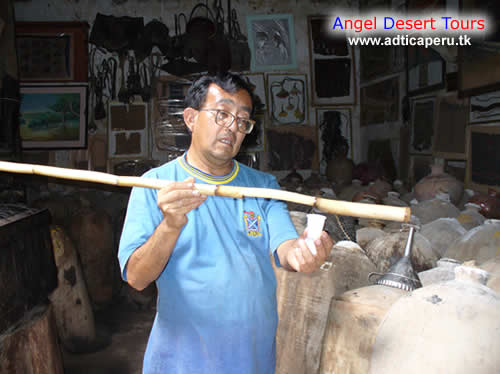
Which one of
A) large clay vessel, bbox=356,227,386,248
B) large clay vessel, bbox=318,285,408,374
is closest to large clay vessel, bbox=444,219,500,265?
large clay vessel, bbox=356,227,386,248

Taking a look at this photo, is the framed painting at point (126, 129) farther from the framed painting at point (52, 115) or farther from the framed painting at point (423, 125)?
the framed painting at point (423, 125)

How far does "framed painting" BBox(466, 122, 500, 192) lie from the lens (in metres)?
3.77

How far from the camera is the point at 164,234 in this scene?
4.12 ft

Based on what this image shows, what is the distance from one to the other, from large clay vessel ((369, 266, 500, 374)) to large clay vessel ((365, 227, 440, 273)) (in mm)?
887

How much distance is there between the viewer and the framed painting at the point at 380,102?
19.4 feet

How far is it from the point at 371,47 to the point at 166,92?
137 inches

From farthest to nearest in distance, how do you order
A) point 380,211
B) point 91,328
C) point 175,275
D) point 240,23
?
point 240,23 → point 91,328 → point 175,275 → point 380,211

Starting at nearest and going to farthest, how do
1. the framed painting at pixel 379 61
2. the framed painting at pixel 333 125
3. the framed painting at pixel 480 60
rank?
the framed painting at pixel 480 60 < the framed painting at pixel 379 61 < the framed painting at pixel 333 125

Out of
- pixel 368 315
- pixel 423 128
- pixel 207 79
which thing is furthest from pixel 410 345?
pixel 423 128

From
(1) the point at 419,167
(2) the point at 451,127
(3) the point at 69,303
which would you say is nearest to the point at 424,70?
(2) the point at 451,127

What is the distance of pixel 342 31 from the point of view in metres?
7.01

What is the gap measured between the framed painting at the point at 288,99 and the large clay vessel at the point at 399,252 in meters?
4.62

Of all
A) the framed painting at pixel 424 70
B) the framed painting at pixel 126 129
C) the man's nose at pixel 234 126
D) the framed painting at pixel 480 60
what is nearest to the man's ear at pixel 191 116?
the man's nose at pixel 234 126

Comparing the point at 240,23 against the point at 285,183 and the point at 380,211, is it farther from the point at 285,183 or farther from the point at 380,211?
the point at 380,211
